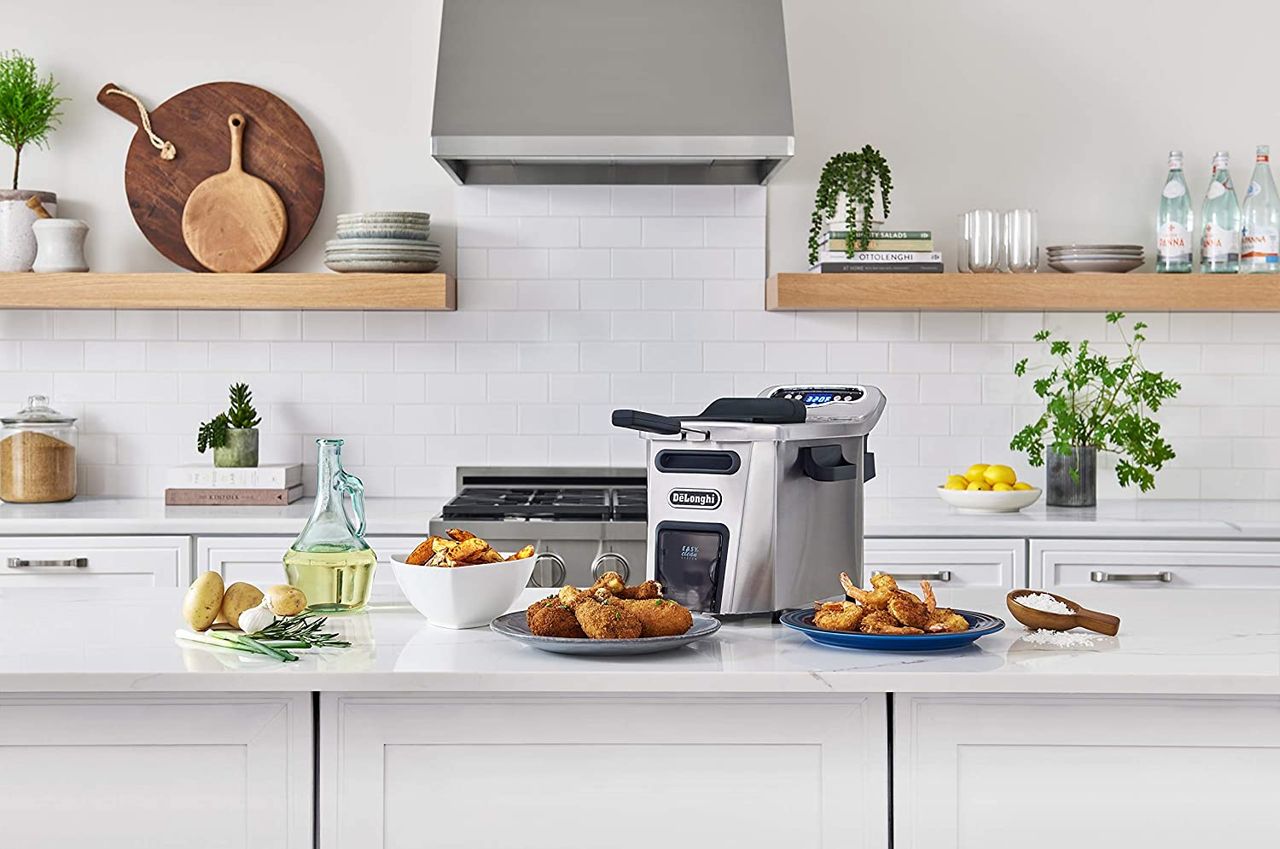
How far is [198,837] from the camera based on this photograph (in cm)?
181

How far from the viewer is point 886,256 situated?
3908 mm

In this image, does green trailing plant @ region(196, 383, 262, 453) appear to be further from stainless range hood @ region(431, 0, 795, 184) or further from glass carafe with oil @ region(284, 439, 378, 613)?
glass carafe with oil @ region(284, 439, 378, 613)

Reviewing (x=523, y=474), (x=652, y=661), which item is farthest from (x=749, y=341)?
(x=652, y=661)

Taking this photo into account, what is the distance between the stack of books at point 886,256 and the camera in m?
3.91

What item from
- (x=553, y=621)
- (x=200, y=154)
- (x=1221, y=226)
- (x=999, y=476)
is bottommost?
(x=553, y=621)

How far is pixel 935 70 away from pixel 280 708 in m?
3.24

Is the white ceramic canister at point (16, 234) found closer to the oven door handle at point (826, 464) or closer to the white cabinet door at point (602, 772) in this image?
the white cabinet door at point (602, 772)

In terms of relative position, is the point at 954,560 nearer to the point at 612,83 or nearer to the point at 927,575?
the point at 927,575

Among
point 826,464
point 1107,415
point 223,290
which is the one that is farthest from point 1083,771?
point 223,290

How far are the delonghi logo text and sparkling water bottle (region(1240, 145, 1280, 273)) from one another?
272cm

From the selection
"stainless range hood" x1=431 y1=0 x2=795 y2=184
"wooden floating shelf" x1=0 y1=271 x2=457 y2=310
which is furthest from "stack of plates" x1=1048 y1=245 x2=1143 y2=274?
"wooden floating shelf" x1=0 y1=271 x2=457 y2=310

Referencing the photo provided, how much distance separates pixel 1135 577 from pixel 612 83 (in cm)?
200

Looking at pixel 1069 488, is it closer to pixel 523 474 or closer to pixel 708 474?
pixel 523 474

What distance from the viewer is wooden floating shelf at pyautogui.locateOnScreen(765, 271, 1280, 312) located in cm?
387
